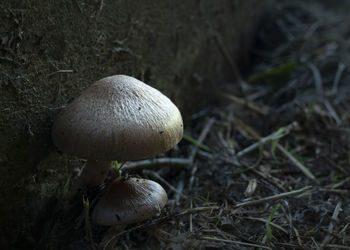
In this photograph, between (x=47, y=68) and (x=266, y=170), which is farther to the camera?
(x=266, y=170)

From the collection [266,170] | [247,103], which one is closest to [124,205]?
[266,170]

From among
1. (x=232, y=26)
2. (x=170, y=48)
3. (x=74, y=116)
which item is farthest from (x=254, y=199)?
(x=232, y=26)

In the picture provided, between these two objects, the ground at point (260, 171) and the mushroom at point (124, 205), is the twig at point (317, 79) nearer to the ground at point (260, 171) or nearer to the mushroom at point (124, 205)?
the ground at point (260, 171)

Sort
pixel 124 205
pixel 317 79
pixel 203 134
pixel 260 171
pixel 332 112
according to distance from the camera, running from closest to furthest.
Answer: pixel 124 205
pixel 260 171
pixel 203 134
pixel 332 112
pixel 317 79

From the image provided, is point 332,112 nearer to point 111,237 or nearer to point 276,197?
point 276,197

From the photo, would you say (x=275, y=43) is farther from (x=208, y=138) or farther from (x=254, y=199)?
(x=254, y=199)

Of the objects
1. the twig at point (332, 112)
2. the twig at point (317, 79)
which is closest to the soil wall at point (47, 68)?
the twig at point (332, 112)
